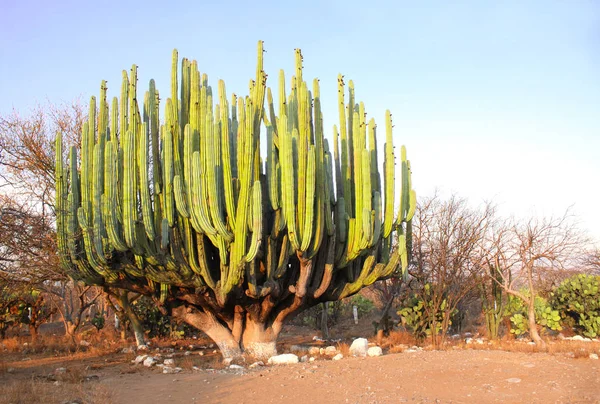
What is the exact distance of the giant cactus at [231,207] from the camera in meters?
9.94

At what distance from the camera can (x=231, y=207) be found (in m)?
10.0

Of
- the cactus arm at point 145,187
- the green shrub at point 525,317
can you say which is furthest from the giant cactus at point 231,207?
the green shrub at point 525,317

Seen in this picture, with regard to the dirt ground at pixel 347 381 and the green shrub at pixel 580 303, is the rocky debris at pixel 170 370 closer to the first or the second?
the dirt ground at pixel 347 381

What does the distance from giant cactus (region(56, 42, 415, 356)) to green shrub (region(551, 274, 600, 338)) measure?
7204 mm

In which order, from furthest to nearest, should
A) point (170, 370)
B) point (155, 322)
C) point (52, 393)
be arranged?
point (155, 322), point (170, 370), point (52, 393)

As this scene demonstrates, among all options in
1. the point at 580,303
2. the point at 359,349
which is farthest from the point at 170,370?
the point at 580,303

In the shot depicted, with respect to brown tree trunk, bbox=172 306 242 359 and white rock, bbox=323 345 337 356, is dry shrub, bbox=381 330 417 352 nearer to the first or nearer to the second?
white rock, bbox=323 345 337 356

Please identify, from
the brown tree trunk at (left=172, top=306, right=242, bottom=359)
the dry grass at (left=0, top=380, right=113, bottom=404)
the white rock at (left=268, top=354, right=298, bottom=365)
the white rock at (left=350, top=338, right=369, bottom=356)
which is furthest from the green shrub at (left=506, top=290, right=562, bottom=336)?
the dry grass at (left=0, top=380, right=113, bottom=404)

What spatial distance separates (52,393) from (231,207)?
4.07 metres

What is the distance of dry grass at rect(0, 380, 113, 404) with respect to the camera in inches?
281

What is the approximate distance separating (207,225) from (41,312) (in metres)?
10.8

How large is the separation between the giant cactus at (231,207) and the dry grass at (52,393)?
2513mm

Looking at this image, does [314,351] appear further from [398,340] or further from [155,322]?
[155,322]

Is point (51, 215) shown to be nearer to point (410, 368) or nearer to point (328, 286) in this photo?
point (328, 286)
